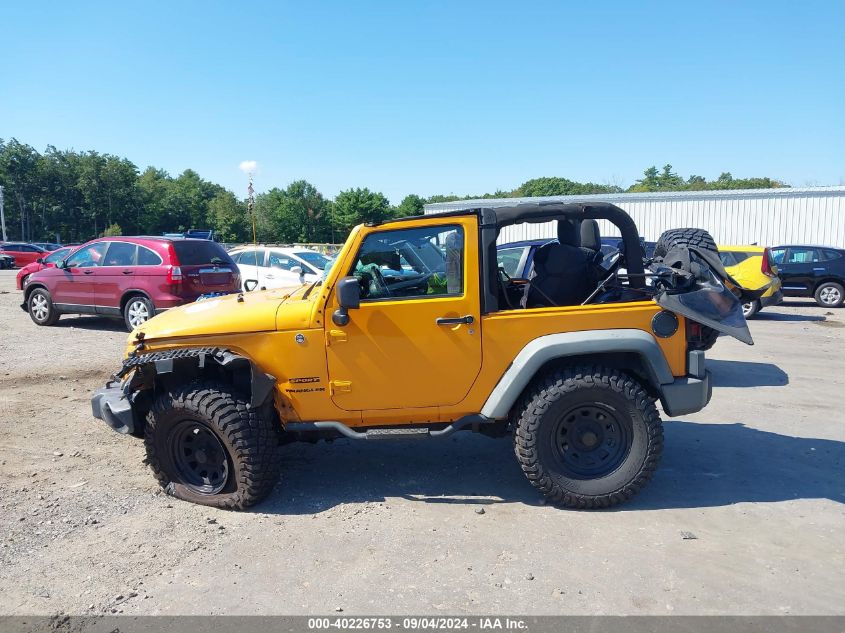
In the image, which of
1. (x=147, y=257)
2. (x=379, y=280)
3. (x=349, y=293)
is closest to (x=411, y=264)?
(x=379, y=280)

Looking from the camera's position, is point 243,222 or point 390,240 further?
point 243,222

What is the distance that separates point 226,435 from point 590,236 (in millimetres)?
3162

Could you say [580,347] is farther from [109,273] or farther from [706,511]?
[109,273]

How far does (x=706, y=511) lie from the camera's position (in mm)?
4098

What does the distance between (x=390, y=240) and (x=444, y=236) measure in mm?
386

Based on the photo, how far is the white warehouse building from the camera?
23297mm

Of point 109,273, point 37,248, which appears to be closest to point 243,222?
point 37,248

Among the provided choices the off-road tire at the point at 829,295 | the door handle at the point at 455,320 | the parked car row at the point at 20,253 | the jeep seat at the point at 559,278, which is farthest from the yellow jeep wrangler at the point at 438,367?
the parked car row at the point at 20,253

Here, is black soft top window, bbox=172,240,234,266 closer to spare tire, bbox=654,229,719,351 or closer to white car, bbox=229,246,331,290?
white car, bbox=229,246,331,290

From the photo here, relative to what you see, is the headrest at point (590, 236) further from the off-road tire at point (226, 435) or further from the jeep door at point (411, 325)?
the off-road tire at point (226, 435)

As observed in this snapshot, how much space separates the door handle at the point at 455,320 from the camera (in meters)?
4.05

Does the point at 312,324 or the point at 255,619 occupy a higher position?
the point at 312,324

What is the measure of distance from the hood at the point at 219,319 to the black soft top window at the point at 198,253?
634cm

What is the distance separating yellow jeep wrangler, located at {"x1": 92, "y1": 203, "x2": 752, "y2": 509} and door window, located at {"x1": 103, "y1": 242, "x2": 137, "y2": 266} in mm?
7404
